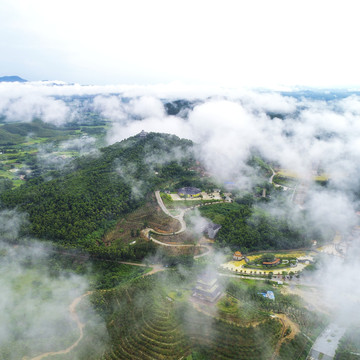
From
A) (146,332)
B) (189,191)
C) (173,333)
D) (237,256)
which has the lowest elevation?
(237,256)

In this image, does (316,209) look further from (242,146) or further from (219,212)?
(242,146)

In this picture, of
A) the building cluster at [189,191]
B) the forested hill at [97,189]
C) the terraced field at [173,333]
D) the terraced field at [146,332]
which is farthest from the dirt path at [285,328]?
the building cluster at [189,191]

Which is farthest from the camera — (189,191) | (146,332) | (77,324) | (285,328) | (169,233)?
(189,191)

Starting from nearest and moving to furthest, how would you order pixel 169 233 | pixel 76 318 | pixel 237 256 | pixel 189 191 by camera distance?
pixel 76 318, pixel 237 256, pixel 169 233, pixel 189 191

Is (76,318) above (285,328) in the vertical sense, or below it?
below

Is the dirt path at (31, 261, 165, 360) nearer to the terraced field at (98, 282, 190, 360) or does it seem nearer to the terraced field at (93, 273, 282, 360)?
the terraced field at (93, 273, 282, 360)

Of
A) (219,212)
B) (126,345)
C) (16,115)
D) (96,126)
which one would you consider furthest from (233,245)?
(16,115)

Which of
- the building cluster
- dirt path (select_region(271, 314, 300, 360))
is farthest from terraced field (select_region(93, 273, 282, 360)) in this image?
the building cluster

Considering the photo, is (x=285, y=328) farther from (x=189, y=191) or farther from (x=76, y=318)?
(x=189, y=191)

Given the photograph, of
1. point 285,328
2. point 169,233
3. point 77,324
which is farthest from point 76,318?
point 285,328
